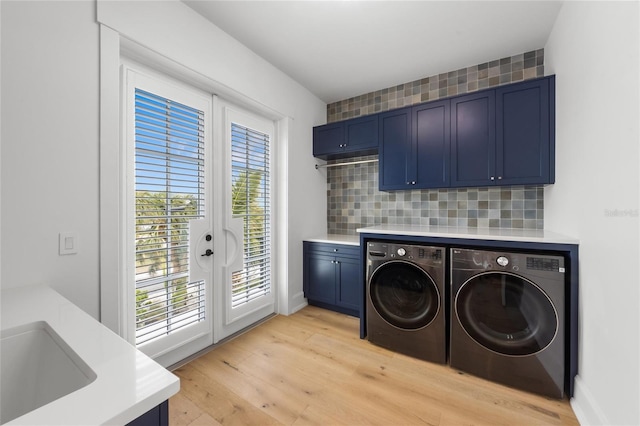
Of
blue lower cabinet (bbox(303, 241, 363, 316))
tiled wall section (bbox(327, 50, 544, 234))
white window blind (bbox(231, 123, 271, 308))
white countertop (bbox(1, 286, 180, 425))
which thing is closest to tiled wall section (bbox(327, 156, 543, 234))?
tiled wall section (bbox(327, 50, 544, 234))

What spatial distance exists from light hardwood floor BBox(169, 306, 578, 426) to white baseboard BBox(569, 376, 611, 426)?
5 centimetres

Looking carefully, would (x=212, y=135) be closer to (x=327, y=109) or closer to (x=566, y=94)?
(x=327, y=109)

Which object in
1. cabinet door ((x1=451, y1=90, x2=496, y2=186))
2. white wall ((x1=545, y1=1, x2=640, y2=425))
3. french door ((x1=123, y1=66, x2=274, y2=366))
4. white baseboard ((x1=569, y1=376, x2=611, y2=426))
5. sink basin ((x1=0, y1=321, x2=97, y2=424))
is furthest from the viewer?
cabinet door ((x1=451, y1=90, x2=496, y2=186))

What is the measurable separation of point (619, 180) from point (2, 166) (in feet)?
9.27

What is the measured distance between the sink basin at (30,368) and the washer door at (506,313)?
2168 millimetres

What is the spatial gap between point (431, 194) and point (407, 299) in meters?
1.32

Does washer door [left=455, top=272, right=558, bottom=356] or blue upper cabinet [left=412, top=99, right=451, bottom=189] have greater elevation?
blue upper cabinet [left=412, top=99, right=451, bottom=189]

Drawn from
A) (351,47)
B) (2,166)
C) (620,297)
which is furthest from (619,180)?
(2,166)

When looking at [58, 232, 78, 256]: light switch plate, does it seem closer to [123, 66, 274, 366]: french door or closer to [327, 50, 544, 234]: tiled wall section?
[123, 66, 274, 366]: french door

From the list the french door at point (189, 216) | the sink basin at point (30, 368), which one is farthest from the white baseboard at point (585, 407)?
the french door at point (189, 216)

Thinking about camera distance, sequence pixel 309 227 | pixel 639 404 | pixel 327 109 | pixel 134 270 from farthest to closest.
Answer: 1. pixel 327 109
2. pixel 309 227
3. pixel 134 270
4. pixel 639 404

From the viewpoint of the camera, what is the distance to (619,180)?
3.88 feet

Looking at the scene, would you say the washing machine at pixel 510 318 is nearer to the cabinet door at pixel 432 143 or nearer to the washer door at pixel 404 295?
the washer door at pixel 404 295

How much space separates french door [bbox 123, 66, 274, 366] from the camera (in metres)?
1.77
